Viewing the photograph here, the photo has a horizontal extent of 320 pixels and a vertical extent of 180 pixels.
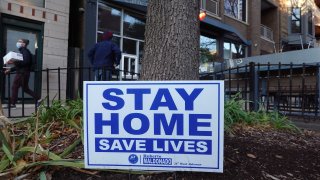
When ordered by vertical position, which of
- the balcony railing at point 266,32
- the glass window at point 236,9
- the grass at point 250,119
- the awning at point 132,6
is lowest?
the grass at point 250,119

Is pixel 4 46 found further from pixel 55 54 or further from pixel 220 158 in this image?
pixel 220 158

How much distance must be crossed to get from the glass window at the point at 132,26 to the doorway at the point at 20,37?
3231mm

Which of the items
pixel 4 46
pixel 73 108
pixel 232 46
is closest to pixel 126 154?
pixel 73 108

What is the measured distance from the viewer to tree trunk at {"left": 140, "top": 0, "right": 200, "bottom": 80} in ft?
10.5

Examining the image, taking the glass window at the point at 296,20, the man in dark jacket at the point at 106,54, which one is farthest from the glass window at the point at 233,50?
the man in dark jacket at the point at 106,54

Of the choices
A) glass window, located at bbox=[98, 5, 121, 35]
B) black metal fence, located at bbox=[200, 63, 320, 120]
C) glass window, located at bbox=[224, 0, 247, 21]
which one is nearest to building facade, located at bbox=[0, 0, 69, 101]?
glass window, located at bbox=[98, 5, 121, 35]

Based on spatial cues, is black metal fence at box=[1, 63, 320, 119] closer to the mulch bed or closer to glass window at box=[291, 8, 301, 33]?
the mulch bed

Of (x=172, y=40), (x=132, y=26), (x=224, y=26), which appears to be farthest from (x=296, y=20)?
(x=172, y=40)

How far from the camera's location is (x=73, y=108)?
3.89 m

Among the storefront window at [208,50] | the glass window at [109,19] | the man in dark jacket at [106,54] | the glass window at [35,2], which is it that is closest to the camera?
the man in dark jacket at [106,54]

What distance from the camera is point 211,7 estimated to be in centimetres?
1745

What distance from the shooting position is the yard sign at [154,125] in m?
2.18

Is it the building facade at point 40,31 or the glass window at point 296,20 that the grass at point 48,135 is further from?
the glass window at point 296,20

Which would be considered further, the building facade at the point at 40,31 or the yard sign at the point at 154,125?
the building facade at the point at 40,31
